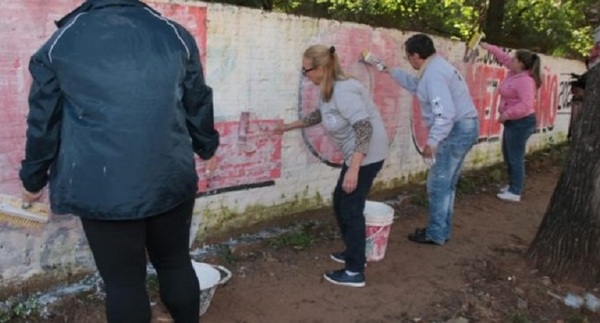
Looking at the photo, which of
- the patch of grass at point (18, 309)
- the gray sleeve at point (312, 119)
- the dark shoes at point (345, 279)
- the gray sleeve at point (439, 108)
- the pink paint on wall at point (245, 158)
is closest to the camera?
the patch of grass at point (18, 309)

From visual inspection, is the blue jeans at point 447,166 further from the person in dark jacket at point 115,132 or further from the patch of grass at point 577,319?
the person in dark jacket at point 115,132

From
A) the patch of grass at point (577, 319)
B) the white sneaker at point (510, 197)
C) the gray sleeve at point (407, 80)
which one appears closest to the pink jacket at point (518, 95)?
the white sneaker at point (510, 197)

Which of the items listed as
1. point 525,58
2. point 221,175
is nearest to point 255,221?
point 221,175

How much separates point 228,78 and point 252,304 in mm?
1782

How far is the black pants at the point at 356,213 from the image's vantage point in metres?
4.18

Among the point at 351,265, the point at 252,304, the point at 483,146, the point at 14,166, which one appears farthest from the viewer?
the point at 483,146

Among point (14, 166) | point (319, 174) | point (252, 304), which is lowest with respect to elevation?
point (252, 304)

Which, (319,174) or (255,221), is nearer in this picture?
(255,221)

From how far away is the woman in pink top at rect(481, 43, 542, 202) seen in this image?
23.3 feet

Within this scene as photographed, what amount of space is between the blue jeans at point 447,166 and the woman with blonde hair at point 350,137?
115 centimetres

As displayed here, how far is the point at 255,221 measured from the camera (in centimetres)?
536

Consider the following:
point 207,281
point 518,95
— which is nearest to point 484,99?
point 518,95

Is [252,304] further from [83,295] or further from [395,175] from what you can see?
[395,175]

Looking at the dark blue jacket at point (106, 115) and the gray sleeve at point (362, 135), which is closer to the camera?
the dark blue jacket at point (106, 115)
